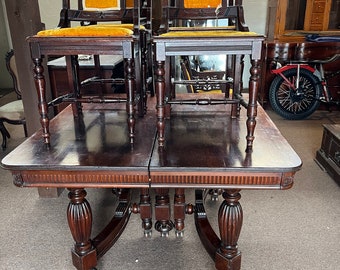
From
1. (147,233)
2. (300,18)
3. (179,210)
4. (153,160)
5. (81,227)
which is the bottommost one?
(147,233)

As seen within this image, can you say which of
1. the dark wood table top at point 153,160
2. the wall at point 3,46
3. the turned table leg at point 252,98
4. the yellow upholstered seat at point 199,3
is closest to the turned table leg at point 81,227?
the dark wood table top at point 153,160

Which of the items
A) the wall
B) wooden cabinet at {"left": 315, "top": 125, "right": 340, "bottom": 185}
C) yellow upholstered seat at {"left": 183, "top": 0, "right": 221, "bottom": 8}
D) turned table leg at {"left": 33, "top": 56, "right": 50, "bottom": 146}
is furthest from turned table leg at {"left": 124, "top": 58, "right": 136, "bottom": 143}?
the wall

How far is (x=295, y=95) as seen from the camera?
402cm

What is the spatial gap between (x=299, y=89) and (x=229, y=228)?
3076mm

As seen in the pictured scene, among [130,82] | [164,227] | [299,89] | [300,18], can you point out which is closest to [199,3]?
[130,82]

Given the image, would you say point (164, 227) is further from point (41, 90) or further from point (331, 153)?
point (331, 153)

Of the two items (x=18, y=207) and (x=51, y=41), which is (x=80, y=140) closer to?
(x=51, y=41)

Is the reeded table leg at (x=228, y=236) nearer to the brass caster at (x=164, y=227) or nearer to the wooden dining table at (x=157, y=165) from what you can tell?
the wooden dining table at (x=157, y=165)

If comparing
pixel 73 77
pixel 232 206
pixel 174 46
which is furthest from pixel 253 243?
pixel 73 77

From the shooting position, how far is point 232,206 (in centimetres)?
138

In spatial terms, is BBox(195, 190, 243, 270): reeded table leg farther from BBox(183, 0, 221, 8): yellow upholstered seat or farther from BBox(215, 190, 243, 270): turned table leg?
BBox(183, 0, 221, 8): yellow upholstered seat

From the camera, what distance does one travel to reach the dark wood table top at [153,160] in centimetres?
123

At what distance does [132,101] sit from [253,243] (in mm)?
1122

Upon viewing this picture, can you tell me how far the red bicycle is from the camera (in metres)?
3.98
